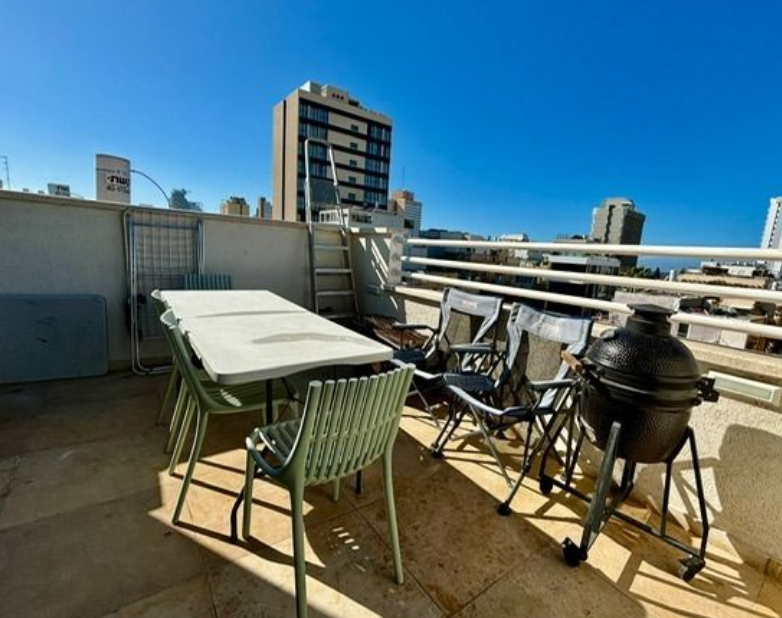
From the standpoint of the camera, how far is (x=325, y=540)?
4.90 ft

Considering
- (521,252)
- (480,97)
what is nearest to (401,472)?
(521,252)

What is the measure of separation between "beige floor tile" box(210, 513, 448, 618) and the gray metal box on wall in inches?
109

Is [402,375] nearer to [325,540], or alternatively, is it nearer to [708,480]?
[325,540]

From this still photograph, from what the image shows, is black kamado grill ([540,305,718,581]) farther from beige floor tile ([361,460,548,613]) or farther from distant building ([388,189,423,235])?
distant building ([388,189,423,235])

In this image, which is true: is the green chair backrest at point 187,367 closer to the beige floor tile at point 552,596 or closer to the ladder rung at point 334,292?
the beige floor tile at point 552,596

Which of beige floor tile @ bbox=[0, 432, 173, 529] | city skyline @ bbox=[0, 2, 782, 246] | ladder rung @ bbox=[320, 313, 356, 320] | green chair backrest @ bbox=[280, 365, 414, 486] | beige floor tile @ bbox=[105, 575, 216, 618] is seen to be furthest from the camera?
city skyline @ bbox=[0, 2, 782, 246]

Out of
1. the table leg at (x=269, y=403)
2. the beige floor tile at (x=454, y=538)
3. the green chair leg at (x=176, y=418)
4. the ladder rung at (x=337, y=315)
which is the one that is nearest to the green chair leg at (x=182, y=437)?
the green chair leg at (x=176, y=418)

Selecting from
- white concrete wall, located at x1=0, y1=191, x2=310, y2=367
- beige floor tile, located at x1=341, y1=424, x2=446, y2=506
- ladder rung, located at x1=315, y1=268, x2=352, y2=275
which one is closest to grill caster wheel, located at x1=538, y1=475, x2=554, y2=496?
beige floor tile, located at x1=341, y1=424, x2=446, y2=506

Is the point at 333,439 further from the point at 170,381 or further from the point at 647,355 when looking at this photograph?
the point at 170,381

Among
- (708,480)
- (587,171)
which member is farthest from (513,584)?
(587,171)

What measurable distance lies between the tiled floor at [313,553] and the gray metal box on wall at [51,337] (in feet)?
3.64

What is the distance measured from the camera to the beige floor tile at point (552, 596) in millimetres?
1233

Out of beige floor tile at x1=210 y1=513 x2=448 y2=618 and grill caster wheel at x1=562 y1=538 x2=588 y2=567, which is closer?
beige floor tile at x1=210 y1=513 x2=448 y2=618

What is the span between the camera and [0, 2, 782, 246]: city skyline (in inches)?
206
